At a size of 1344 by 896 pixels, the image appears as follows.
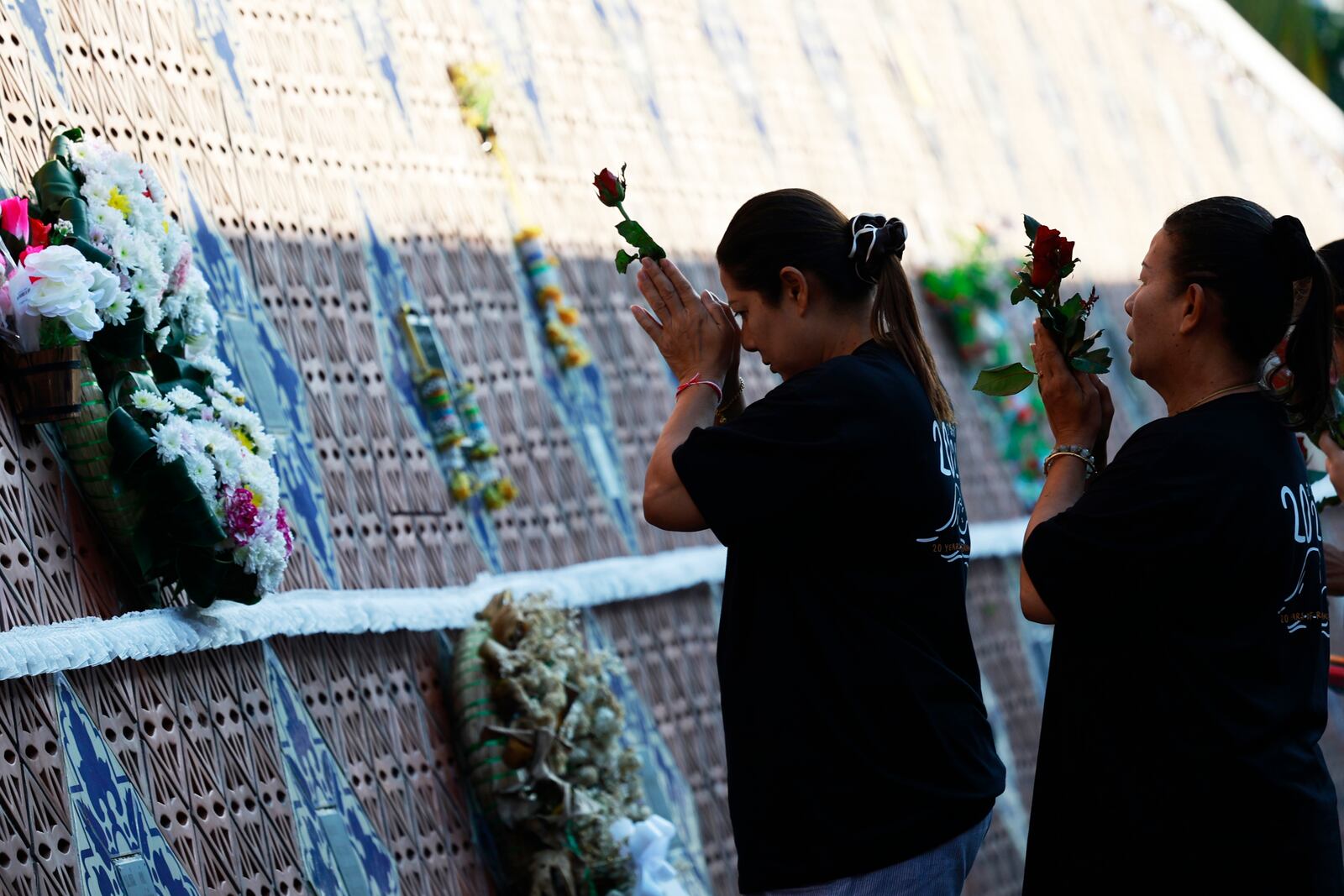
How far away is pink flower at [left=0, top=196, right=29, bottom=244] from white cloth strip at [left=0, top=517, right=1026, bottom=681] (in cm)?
58

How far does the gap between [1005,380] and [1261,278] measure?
1.43ft

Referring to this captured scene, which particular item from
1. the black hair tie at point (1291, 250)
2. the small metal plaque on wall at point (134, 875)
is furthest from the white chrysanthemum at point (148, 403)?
the black hair tie at point (1291, 250)

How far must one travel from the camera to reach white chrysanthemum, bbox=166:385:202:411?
8.33ft

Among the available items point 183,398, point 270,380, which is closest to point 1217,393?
point 183,398

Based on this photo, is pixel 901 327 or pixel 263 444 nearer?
pixel 901 327

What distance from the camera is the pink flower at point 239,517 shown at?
2502 mm

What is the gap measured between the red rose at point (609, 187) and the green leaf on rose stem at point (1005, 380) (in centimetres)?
61

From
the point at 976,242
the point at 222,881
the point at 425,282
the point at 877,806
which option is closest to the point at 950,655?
the point at 877,806

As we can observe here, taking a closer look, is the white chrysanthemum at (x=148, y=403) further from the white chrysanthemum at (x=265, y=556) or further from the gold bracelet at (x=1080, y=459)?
the gold bracelet at (x=1080, y=459)

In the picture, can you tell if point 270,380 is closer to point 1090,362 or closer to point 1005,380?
point 1005,380

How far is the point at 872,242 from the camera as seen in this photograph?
2.19 meters

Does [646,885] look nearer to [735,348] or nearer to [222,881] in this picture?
[222,881]

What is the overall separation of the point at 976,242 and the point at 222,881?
4036mm

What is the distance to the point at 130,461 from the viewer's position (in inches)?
95.7
